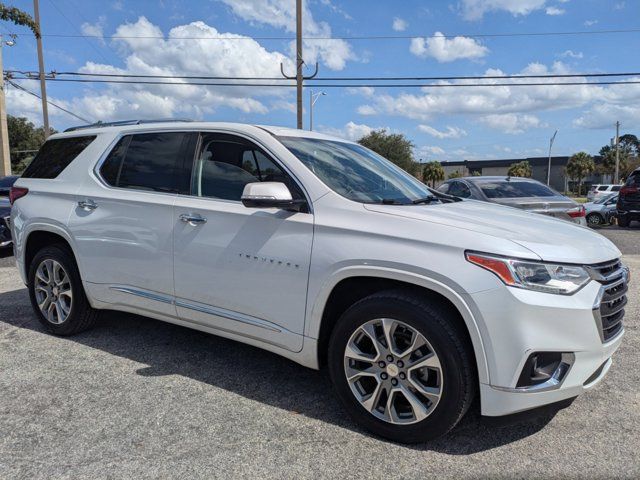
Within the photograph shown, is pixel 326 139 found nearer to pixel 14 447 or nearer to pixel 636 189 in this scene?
pixel 14 447

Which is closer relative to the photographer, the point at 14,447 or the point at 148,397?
the point at 14,447

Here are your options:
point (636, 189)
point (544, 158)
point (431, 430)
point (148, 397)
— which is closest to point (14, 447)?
point (148, 397)

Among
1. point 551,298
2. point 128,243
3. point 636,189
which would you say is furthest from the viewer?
point 636,189

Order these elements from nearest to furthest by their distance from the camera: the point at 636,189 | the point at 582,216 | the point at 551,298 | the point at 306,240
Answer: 1. the point at 551,298
2. the point at 306,240
3. the point at 582,216
4. the point at 636,189

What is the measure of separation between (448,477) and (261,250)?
5.51ft

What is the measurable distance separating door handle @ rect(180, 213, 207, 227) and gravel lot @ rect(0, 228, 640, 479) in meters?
1.14

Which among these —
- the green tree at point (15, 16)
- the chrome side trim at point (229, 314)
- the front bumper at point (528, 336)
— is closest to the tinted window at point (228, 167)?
the chrome side trim at point (229, 314)

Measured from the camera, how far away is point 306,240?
3.10 meters

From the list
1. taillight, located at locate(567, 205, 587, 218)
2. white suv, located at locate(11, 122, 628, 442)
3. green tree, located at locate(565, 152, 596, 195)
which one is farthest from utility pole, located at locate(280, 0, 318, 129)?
green tree, located at locate(565, 152, 596, 195)

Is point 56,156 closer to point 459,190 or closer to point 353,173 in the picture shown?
point 353,173

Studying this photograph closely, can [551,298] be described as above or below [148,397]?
above

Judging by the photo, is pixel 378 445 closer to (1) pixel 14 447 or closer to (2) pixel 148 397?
(2) pixel 148 397

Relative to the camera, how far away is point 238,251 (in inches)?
132

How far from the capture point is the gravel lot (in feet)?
8.68
